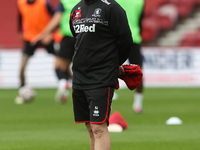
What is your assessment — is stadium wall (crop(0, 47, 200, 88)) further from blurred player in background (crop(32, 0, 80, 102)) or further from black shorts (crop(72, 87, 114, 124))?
black shorts (crop(72, 87, 114, 124))

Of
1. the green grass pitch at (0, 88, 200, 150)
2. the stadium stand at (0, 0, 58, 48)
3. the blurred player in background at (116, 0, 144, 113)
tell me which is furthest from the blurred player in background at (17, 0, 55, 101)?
the stadium stand at (0, 0, 58, 48)

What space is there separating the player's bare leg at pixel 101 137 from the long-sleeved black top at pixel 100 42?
39cm

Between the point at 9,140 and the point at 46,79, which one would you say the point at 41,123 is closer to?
the point at 9,140

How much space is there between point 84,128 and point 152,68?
1065 cm

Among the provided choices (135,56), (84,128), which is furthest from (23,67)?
(84,128)

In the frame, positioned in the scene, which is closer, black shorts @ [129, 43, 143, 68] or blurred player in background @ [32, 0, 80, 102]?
black shorts @ [129, 43, 143, 68]

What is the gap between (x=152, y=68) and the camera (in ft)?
64.4

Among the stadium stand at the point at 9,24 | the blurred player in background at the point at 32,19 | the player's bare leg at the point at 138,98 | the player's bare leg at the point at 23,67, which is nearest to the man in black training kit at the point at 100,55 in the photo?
the player's bare leg at the point at 138,98

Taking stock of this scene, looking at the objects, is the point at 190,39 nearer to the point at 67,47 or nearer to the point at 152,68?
the point at 152,68

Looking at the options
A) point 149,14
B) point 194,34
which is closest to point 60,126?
point 194,34

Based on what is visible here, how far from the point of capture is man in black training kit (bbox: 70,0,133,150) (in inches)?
215

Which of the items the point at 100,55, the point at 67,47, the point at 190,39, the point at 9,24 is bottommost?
the point at 190,39

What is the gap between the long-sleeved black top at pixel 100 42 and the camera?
5.48m

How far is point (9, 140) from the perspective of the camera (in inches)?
314
